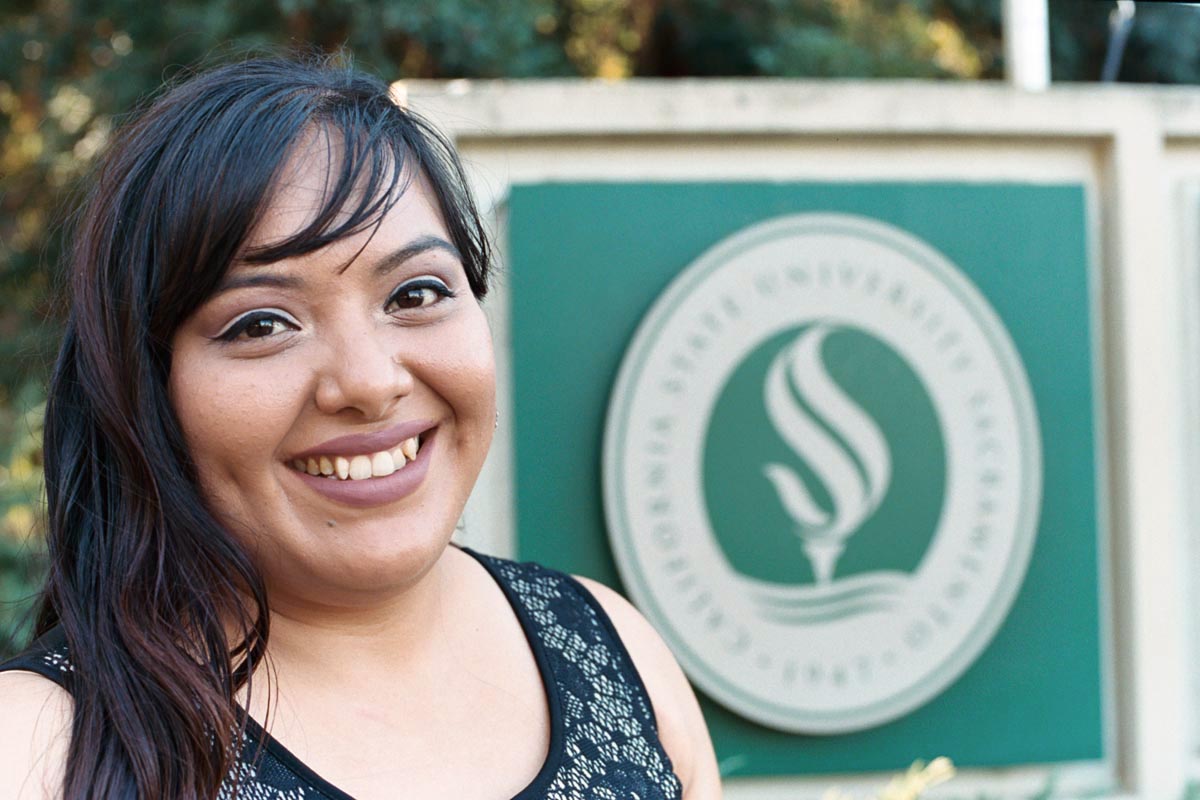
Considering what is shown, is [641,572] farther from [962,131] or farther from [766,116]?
[962,131]

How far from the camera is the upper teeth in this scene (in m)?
1.35

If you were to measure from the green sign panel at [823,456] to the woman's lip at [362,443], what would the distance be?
1.33 metres

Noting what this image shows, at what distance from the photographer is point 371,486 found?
4.46 ft

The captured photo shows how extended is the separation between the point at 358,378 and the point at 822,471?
1662 mm

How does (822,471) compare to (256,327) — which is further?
(822,471)

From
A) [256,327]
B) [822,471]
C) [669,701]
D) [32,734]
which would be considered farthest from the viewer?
[822,471]

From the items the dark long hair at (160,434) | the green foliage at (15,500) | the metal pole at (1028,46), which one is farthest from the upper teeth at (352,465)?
the metal pole at (1028,46)

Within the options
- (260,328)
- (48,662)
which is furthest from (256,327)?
(48,662)

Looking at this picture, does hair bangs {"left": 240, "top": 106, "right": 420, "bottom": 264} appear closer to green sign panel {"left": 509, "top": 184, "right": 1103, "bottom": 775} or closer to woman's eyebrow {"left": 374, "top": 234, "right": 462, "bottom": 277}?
woman's eyebrow {"left": 374, "top": 234, "right": 462, "bottom": 277}

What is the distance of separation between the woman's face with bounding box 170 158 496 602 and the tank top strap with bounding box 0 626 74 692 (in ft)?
0.66

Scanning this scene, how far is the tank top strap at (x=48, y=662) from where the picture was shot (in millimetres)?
1256

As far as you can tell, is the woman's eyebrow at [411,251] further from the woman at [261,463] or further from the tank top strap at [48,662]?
the tank top strap at [48,662]

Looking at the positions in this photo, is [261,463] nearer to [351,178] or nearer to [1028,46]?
[351,178]

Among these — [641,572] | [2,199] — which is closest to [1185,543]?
[641,572]
